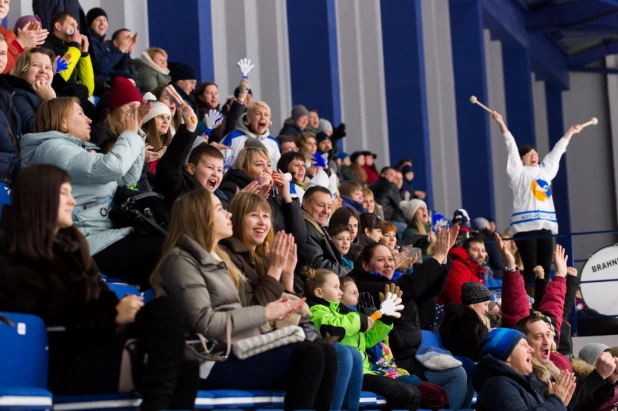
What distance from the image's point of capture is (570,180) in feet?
71.6

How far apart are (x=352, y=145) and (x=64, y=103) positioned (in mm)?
10328

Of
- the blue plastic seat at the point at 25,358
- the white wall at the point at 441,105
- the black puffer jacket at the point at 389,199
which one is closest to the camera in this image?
the blue plastic seat at the point at 25,358

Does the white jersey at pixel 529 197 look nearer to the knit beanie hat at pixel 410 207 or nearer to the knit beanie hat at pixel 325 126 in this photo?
the knit beanie hat at pixel 410 207

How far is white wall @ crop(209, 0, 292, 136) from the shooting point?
488 inches

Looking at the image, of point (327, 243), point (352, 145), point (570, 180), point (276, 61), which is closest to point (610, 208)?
point (570, 180)

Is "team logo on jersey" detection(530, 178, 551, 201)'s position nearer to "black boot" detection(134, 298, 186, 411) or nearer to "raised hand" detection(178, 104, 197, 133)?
"raised hand" detection(178, 104, 197, 133)

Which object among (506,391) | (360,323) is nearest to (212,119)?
(360,323)

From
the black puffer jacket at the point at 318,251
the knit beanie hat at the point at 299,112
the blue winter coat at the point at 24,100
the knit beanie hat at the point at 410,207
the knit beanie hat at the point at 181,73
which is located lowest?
the black puffer jacket at the point at 318,251

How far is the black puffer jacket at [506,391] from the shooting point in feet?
15.5

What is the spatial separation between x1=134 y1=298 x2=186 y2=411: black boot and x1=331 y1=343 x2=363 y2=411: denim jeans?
920 mm

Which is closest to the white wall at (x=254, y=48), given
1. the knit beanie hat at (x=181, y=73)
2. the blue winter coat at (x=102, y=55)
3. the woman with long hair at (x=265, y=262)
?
the knit beanie hat at (x=181, y=73)

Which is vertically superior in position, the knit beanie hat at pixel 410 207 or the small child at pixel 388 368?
the knit beanie hat at pixel 410 207

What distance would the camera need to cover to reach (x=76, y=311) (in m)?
3.38

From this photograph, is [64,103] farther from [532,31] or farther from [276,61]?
[532,31]
